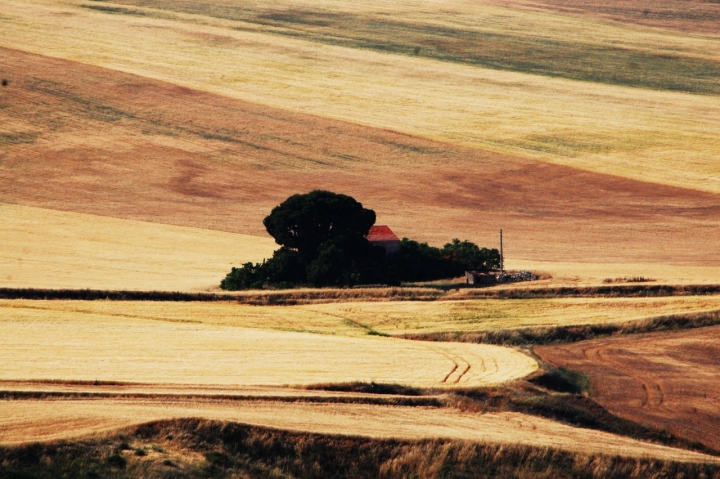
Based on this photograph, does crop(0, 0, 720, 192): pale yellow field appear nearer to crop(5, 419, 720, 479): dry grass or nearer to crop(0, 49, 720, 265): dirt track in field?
crop(0, 49, 720, 265): dirt track in field

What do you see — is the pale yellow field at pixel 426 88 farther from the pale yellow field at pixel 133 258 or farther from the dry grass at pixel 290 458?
the dry grass at pixel 290 458

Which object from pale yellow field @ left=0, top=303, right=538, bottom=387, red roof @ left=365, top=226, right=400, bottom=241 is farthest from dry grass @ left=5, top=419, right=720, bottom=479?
red roof @ left=365, top=226, right=400, bottom=241

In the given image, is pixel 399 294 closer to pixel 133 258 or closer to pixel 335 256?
pixel 335 256

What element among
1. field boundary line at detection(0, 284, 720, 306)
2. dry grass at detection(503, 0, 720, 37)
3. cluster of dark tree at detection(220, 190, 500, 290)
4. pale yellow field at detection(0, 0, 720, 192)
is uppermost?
dry grass at detection(503, 0, 720, 37)

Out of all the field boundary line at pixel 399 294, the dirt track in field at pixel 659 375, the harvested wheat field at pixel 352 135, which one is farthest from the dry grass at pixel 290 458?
the harvested wheat field at pixel 352 135

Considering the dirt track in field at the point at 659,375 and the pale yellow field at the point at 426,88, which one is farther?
the pale yellow field at the point at 426,88

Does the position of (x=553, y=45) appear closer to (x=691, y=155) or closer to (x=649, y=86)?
(x=649, y=86)

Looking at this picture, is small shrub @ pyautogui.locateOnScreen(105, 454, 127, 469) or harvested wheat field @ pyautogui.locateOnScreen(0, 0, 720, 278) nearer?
small shrub @ pyautogui.locateOnScreen(105, 454, 127, 469)
